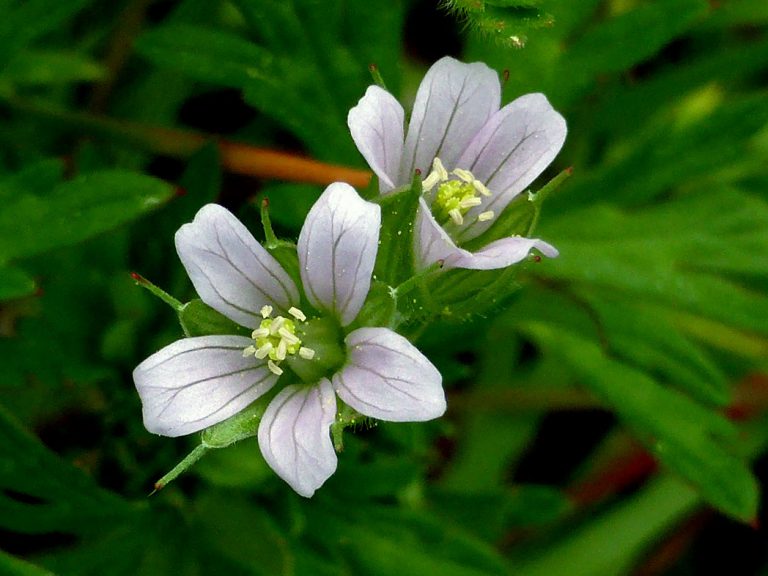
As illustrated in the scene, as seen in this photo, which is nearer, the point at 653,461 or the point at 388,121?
the point at 388,121

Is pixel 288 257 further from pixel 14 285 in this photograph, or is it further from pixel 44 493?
pixel 44 493

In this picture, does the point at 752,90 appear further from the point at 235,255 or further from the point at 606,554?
the point at 235,255

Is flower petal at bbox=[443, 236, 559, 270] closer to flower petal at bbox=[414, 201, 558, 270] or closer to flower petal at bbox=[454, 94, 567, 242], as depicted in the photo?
flower petal at bbox=[414, 201, 558, 270]

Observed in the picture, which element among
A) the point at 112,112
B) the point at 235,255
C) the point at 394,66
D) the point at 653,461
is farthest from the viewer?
the point at 653,461

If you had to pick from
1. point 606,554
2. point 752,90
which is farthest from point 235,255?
point 752,90

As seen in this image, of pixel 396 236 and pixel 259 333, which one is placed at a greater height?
pixel 396 236

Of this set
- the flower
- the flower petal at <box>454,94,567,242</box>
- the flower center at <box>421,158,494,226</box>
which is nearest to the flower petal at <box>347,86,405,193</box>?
the flower

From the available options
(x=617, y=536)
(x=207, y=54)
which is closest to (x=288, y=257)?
(x=207, y=54)
